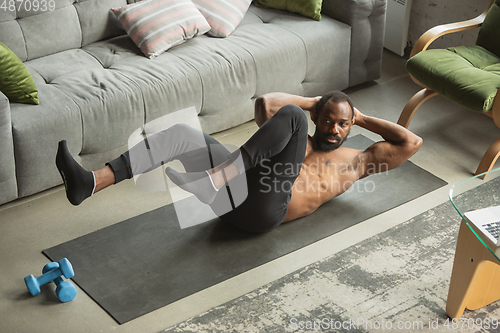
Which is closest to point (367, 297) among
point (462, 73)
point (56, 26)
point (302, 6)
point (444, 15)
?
point (462, 73)

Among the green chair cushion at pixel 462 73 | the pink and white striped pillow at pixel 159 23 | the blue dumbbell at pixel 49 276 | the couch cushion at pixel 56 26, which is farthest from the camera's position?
the pink and white striped pillow at pixel 159 23

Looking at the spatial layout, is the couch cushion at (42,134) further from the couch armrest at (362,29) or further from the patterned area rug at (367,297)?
the couch armrest at (362,29)

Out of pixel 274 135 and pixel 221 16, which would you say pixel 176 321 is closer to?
pixel 274 135

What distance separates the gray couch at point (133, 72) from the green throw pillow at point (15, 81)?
0.04 meters

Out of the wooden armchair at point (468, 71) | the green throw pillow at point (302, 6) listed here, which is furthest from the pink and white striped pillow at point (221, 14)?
the wooden armchair at point (468, 71)

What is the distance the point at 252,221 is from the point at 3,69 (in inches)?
52.8

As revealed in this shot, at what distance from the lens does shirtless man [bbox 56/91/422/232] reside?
1.97 metres

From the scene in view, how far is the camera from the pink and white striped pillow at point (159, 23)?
300 centimetres

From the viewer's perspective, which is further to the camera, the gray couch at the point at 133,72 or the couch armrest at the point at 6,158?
the gray couch at the point at 133,72

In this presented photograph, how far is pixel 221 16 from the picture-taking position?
322cm

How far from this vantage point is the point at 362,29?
341 centimetres

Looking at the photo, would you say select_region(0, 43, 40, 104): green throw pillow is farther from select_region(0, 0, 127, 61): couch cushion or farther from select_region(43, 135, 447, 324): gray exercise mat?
select_region(43, 135, 447, 324): gray exercise mat

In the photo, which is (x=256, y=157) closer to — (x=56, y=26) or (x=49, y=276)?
(x=49, y=276)

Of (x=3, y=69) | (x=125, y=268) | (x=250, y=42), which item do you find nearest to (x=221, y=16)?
(x=250, y=42)
